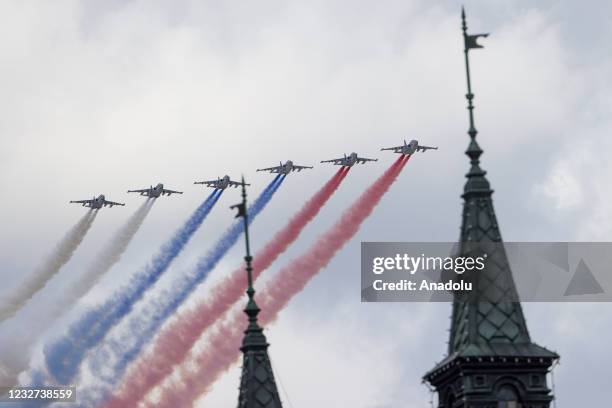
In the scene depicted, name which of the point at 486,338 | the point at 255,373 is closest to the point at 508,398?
the point at 486,338

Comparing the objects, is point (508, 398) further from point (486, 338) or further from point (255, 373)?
point (255, 373)

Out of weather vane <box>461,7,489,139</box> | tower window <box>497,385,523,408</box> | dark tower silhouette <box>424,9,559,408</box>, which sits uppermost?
weather vane <box>461,7,489,139</box>

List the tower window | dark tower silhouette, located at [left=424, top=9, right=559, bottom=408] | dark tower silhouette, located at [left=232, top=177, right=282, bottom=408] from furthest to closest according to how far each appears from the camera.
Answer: dark tower silhouette, located at [left=232, top=177, right=282, bottom=408] → the tower window → dark tower silhouette, located at [left=424, top=9, right=559, bottom=408]

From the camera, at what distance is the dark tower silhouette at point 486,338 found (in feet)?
425

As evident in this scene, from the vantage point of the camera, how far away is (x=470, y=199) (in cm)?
13412

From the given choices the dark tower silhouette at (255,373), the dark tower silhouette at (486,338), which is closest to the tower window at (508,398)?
the dark tower silhouette at (486,338)

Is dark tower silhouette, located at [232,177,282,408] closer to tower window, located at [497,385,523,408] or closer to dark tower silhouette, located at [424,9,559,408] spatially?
dark tower silhouette, located at [424,9,559,408]

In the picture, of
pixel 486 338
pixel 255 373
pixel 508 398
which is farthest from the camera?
pixel 255 373

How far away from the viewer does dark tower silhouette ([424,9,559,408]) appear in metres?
130

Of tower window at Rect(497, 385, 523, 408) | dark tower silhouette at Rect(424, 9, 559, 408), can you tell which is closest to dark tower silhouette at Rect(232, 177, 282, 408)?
dark tower silhouette at Rect(424, 9, 559, 408)

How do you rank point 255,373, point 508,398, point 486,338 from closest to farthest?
point 508,398 < point 486,338 < point 255,373

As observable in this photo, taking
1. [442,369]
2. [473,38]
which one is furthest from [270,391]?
[473,38]

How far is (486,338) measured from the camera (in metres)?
131

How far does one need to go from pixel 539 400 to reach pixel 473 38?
21.5 meters
